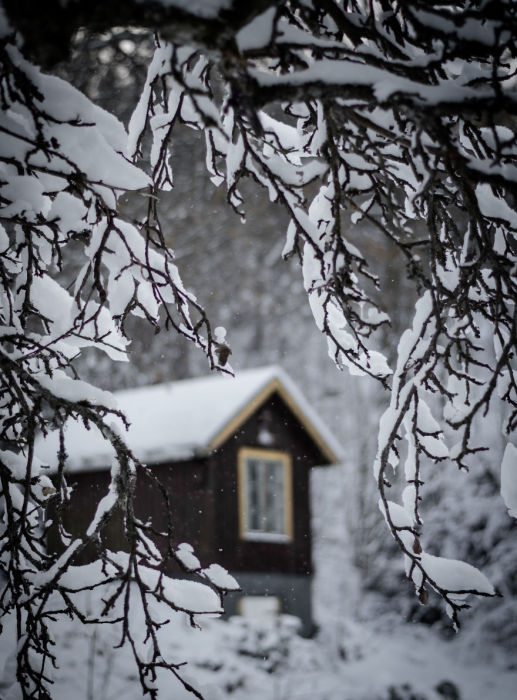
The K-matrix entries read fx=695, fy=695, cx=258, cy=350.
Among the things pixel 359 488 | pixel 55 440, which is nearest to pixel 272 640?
pixel 55 440

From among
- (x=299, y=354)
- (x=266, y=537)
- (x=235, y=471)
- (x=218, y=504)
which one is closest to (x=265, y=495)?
(x=266, y=537)

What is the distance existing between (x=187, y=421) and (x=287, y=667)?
14.6 feet

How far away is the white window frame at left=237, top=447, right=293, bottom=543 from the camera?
13.0 m

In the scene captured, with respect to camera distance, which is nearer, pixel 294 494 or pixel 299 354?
pixel 294 494

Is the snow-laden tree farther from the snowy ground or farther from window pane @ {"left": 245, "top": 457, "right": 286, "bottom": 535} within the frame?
window pane @ {"left": 245, "top": 457, "right": 286, "bottom": 535}

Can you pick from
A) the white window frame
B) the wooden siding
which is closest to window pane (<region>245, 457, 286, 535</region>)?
the white window frame

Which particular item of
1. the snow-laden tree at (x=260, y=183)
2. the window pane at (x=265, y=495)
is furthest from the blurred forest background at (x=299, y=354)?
the snow-laden tree at (x=260, y=183)

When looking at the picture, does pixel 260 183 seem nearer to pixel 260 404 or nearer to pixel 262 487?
pixel 260 404

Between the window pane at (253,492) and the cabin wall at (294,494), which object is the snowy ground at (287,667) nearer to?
the cabin wall at (294,494)

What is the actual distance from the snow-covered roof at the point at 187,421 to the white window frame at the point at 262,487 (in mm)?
726

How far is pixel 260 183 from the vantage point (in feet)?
10.4

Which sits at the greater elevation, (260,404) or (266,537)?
(260,404)

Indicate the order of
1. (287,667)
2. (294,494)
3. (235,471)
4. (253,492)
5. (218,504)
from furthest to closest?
(294,494), (253,492), (235,471), (218,504), (287,667)

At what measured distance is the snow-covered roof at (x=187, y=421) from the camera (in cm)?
1199
